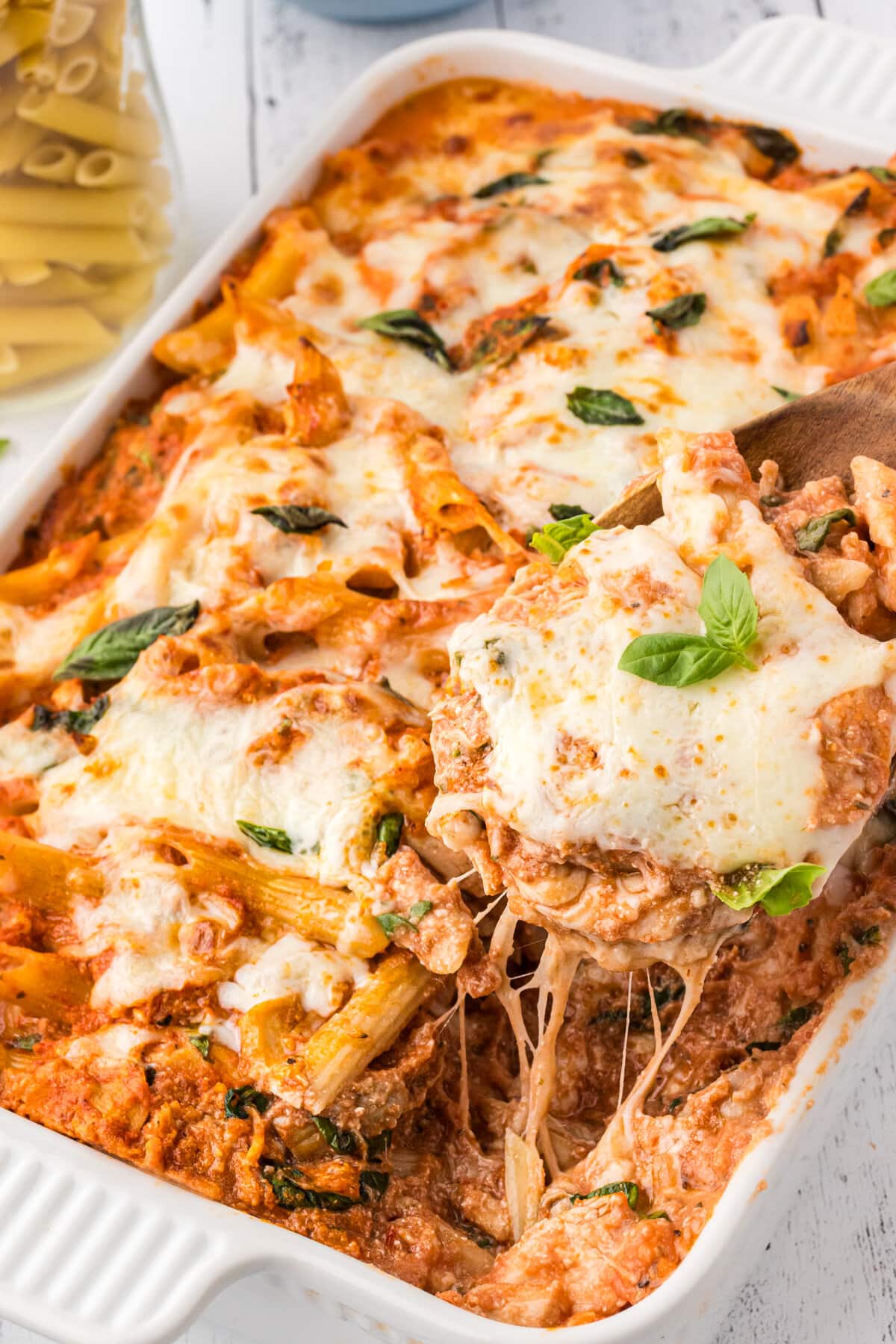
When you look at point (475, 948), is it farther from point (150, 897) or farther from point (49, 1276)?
point (49, 1276)

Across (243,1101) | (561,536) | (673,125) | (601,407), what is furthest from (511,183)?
(243,1101)

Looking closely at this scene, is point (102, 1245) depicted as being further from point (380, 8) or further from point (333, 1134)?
point (380, 8)

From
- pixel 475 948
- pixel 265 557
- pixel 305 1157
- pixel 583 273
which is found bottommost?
pixel 305 1157

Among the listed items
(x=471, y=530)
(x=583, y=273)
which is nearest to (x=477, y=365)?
(x=583, y=273)

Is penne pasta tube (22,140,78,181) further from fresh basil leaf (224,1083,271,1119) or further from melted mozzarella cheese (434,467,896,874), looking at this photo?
fresh basil leaf (224,1083,271,1119)

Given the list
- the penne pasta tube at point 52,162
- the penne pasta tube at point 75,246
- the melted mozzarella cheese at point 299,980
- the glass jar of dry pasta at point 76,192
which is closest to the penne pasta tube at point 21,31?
the glass jar of dry pasta at point 76,192

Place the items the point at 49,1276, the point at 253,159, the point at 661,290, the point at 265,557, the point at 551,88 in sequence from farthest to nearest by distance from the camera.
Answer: the point at 253,159, the point at 551,88, the point at 661,290, the point at 265,557, the point at 49,1276
